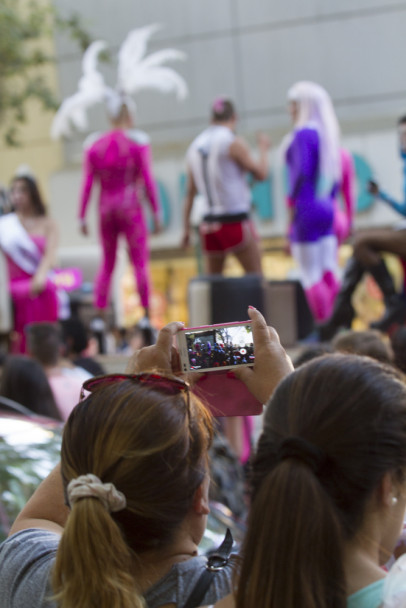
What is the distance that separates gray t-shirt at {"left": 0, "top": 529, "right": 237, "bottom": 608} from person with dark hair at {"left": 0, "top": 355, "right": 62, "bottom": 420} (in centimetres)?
240

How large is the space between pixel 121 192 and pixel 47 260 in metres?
0.79

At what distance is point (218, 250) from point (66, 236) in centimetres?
1054

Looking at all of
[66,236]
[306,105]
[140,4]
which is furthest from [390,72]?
[306,105]

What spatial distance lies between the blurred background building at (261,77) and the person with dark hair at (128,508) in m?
14.2

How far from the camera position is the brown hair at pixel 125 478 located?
50.7 inches

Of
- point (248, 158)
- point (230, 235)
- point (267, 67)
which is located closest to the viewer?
point (248, 158)

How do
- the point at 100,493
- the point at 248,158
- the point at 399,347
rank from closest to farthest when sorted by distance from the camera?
1. the point at 100,493
2. the point at 399,347
3. the point at 248,158

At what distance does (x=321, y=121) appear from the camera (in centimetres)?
659

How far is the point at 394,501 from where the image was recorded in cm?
123

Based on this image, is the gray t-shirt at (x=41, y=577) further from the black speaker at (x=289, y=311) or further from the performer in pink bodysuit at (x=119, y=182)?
the performer in pink bodysuit at (x=119, y=182)

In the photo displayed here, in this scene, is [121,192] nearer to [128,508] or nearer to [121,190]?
[121,190]

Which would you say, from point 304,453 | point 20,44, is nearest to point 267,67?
point 20,44

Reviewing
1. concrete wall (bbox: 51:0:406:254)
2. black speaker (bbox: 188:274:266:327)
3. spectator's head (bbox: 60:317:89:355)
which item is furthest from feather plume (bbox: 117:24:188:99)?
concrete wall (bbox: 51:0:406:254)

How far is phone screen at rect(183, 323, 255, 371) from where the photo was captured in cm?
145
